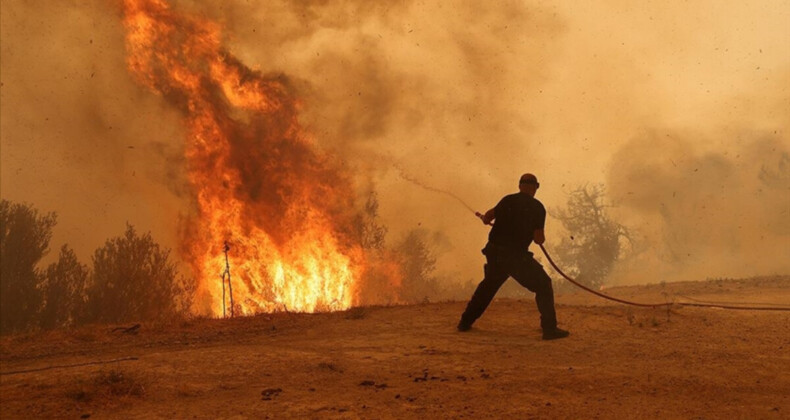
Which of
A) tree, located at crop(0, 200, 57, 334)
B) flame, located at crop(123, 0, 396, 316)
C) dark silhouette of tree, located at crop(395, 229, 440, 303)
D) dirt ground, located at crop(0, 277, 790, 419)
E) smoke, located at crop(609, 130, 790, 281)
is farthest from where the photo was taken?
smoke, located at crop(609, 130, 790, 281)

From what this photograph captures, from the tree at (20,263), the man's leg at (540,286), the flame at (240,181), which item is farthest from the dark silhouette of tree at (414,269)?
the man's leg at (540,286)

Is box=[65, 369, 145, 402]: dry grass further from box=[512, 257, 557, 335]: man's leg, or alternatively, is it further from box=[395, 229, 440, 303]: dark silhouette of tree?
box=[395, 229, 440, 303]: dark silhouette of tree

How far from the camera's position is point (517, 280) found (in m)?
7.04

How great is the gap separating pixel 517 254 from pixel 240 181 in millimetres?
12367

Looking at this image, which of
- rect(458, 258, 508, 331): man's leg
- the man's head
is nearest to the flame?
rect(458, 258, 508, 331): man's leg

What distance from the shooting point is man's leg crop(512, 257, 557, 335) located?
692 cm

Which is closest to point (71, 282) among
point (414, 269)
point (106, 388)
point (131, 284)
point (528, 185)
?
point (131, 284)

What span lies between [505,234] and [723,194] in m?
52.7

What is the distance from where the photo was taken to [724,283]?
50.5ft

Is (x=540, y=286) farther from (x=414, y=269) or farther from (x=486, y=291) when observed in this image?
(x=414, y=269)

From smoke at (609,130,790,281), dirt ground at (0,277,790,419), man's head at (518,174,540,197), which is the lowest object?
dirt ground at (0,277,790,419)

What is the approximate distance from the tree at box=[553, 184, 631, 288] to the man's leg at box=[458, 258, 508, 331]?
37.9 metres

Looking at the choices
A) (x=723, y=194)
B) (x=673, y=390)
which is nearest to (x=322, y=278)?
(x=673, y=390)

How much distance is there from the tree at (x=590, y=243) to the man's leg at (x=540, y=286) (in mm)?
37933
